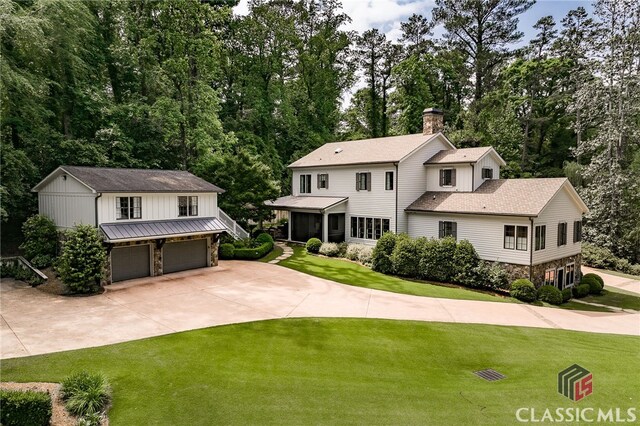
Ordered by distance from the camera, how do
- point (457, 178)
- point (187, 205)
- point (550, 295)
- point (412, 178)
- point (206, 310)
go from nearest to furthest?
point (206, 310), point (550, 295), point (187, 205), point (457, 178), point (412, 178)

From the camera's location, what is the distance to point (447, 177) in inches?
1039

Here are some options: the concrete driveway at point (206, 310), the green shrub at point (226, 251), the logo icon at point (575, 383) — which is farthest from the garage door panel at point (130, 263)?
the logo icon at point (575, 383)

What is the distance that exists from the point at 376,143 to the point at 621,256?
2050cm

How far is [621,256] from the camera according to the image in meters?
29.5

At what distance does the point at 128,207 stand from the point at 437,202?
18.1 m

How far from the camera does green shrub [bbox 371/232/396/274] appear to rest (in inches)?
900

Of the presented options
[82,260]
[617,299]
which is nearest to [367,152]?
[617,299]

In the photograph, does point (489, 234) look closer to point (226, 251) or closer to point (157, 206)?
point (226, 251)

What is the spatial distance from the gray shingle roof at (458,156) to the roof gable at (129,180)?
15.0 meters

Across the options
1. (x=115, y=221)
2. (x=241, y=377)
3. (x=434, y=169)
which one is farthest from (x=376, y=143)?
(x=241, y=377)

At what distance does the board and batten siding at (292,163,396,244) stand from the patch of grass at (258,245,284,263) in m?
4.60

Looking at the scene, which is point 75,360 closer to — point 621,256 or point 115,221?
point 115,221

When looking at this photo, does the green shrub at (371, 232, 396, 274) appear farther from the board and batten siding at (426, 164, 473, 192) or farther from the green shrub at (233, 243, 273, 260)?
the green shrub at (233, 243, 273, 260)

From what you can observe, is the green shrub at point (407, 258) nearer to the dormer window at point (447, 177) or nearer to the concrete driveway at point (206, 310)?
the concrete driveway at point (206, 310)
